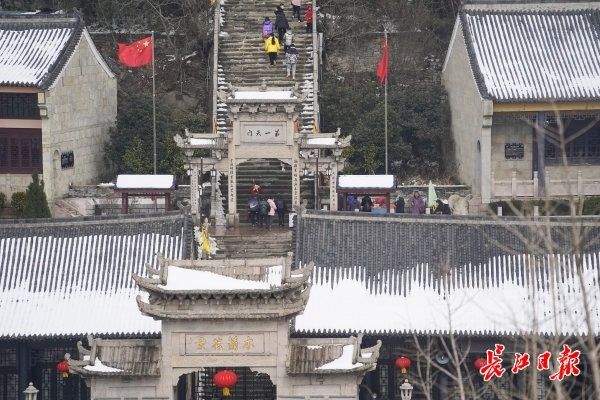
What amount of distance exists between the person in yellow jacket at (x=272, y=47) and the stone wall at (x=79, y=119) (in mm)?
5672

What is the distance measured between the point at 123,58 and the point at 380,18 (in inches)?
467

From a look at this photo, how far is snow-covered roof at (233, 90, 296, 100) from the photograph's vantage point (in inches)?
2505

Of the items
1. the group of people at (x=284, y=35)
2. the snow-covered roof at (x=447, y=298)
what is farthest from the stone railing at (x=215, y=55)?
the snow-covered roof at (x=447, y=298)

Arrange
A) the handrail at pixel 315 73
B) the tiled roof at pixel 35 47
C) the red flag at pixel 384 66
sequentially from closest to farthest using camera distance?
the tiled roof at pixel 35 47, the red flag at pixel 384 66, the handrail at pixel 315 73

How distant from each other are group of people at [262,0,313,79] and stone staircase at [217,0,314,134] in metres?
0.27

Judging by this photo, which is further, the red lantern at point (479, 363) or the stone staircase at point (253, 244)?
the stone staircase at point (253, 244)

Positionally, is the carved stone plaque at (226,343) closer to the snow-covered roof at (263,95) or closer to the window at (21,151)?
the snow-covered roof at (263,95)

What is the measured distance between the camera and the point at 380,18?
3113 inches

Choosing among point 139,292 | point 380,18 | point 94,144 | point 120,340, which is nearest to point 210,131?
point 94,144

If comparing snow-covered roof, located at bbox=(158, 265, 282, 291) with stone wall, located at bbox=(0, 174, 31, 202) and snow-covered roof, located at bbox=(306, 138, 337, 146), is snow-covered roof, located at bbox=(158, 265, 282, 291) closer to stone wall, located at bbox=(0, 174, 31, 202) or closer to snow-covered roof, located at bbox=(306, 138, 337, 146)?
snow-covered roof, located at bbox=(306, 138, 337, 146)

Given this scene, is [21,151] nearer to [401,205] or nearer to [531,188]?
[401,205]

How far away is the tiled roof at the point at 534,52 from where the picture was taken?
69.2m

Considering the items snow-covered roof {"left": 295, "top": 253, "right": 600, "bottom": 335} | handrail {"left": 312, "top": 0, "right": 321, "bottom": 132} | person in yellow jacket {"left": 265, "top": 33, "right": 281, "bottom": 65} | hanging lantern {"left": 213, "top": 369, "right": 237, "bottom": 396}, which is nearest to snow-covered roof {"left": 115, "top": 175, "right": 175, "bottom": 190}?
handrail {"left": 312, "top": 0, "right": 321, "bottom": 132}

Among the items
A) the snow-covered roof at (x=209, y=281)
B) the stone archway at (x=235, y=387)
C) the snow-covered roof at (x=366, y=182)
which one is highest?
the snow-covered roof at (x=366, y=182)
